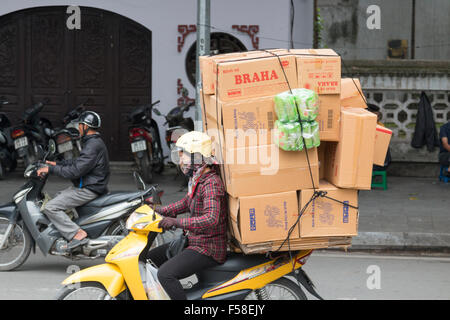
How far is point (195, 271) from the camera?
472cm

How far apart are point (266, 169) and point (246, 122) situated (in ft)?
1.07

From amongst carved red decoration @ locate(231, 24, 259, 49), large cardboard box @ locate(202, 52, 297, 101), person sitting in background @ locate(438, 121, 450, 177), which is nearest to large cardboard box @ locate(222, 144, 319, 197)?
large cardboard box @ locate(202, 52, 297, 101)

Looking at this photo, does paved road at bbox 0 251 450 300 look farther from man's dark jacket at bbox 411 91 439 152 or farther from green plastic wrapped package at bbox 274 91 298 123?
man's dark jacket at bbox 411 91 439 152

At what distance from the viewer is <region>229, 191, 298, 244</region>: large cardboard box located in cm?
461

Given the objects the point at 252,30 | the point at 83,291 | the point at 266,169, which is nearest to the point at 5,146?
the point at 252,30

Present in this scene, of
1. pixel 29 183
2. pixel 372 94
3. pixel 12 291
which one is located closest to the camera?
pixel 12 291

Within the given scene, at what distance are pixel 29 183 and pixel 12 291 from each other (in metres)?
1.13

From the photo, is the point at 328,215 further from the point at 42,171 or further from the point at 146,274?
the point at 42,171

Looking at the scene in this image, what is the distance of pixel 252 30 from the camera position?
1220 centimetres

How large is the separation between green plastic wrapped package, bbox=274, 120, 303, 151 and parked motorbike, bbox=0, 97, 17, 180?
25.2 feet

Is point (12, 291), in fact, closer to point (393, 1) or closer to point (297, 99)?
point (297, 99)

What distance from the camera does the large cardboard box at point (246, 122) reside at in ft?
15.1

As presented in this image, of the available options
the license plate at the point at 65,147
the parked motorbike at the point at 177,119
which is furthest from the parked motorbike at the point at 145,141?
the license plate at the point at 65,147
